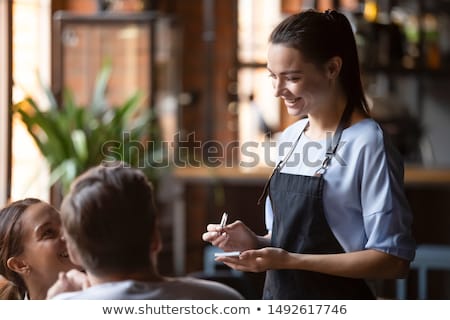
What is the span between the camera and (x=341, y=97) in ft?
3.36

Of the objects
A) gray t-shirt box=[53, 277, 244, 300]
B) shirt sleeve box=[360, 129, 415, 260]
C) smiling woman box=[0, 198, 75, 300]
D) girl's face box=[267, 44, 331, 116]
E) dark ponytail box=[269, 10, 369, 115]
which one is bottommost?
gray t-shirt box=[53, 277, 244, 300]

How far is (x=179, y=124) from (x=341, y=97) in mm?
3348

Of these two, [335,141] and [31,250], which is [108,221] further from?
[335,141]

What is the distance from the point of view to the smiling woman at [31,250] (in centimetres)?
106

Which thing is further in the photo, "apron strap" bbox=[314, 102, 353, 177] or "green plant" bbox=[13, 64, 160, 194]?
"green plant" bbox=[13, 64, 160, 194]

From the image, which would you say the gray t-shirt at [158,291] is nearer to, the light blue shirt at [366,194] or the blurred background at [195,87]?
the light blue shirt at [366,194]

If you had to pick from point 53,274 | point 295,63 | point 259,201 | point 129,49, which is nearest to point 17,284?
point 53,274

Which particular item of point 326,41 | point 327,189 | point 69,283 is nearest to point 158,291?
point 69,283

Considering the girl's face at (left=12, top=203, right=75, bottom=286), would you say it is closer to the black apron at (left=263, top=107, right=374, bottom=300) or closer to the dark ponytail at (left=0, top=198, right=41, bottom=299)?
the dark ponytail at (left=0, top=198, right=41, bottom=299)

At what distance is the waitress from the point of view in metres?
1.00

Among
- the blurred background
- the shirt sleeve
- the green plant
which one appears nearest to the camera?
the shirt sleeve

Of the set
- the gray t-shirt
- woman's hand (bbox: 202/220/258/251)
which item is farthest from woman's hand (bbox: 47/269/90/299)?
woman's hand (bbox: 202/220/258/251)

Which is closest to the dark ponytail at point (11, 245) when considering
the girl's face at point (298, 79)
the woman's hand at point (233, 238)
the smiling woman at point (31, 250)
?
the smiling woman at point (31, 250)

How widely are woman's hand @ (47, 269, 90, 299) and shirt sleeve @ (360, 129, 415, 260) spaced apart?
0.34 meters
